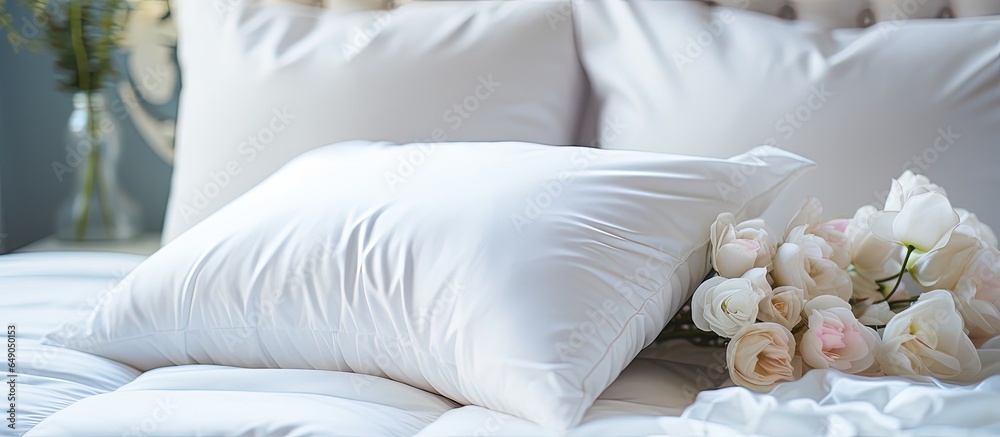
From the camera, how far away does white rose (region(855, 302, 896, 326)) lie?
845 millimetres

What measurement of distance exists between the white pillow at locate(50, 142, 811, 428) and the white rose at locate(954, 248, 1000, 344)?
0.63 feet

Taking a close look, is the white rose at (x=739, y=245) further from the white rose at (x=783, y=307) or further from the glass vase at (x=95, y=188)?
the glass vase at (x=95, y=188)

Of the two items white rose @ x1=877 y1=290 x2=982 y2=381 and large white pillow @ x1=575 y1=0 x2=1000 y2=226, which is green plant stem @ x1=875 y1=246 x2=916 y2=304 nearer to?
white rose @ x1=877 y1=290 x2=982 y2=381

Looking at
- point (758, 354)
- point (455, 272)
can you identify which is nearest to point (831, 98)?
point (758, 354)

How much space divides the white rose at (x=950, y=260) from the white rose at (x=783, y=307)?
0.14 m

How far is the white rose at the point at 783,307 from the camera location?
80 cm

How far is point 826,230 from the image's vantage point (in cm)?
86

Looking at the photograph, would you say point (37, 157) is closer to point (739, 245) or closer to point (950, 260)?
point (739, 245)

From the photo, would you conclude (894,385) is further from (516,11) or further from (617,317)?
(516,11)

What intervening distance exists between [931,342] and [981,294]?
0.11m

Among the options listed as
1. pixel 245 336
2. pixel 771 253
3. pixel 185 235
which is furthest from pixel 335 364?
pixel 771 253

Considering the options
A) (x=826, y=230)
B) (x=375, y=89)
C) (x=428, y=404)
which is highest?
(x=375, y=89)

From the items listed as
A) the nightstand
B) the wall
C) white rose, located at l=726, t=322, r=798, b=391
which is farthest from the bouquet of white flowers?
the wall

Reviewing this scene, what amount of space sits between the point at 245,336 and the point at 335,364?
0.09 m
